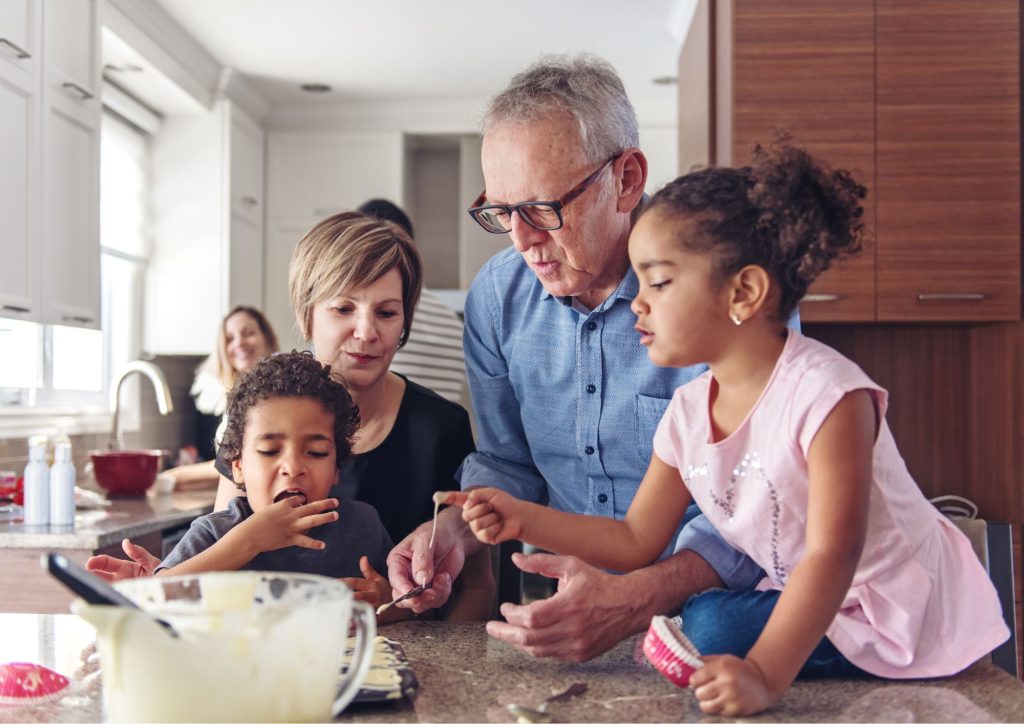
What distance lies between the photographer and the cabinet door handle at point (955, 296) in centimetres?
313

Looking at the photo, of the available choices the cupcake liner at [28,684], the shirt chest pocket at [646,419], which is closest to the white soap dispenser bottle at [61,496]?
the shirt chest pocket at [646,419]

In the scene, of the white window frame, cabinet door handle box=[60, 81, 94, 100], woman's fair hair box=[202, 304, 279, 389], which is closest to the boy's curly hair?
cabinet door handle box=[60, 81, 94, 100]

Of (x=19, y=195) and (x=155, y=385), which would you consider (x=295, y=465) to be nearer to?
(x=19, y=195)

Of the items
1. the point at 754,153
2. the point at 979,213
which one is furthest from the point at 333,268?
the point at 979,213

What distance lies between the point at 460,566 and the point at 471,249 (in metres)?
4.06

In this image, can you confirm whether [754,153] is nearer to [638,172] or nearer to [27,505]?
[638,172]

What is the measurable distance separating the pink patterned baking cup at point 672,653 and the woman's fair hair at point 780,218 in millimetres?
340

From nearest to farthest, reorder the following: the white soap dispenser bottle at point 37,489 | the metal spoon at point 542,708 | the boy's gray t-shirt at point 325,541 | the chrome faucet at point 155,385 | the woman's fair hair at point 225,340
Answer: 1. the metal spoon at point 542,708
2. the boy's gray t-shirt at point 325,541
3. the white soap dispenser bottle at point 37,489
4. the chrome faucet at point 155,385
5. the woman's fair hair at point 225,340

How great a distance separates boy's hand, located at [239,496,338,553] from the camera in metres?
1.21

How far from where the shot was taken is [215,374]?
423cm

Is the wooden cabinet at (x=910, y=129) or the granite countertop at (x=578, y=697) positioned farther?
the wooden cabinet at (x=910, y=129)

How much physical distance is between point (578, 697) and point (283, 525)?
514mm

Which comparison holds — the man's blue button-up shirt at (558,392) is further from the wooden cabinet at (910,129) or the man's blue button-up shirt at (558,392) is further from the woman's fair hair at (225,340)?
the woman's fair hair at (225,340)

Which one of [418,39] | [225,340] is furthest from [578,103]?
[418,39]
